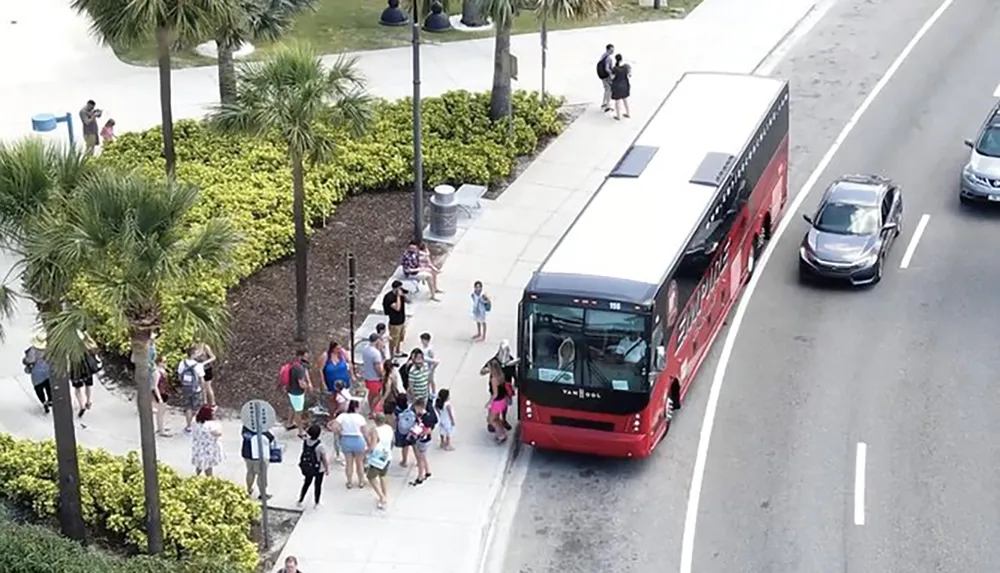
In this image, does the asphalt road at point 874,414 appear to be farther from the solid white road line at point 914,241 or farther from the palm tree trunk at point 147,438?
the palm tree trunk at point 147,438

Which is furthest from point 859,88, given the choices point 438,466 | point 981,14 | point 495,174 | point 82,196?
point 82,196

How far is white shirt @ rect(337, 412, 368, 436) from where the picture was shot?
25062 mm

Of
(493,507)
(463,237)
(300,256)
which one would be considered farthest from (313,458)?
(463,237)

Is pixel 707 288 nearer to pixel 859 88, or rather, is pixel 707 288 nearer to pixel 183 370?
pixel 183 370

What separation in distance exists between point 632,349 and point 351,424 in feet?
13.9

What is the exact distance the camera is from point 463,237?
3434 centimetres

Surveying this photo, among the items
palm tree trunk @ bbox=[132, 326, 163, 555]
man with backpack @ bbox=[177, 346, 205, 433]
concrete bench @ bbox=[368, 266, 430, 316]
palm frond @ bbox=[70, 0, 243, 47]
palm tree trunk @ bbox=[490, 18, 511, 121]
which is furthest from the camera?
palm tree trunk @ bbox=[490, 18, 511, 121]

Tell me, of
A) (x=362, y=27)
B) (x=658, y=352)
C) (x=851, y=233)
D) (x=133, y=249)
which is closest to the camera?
(x=133, y=249)

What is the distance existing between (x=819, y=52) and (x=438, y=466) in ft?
76.3

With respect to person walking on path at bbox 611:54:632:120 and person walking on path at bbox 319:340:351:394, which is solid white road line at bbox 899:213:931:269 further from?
person walking on path at bbox 319:340:351:394

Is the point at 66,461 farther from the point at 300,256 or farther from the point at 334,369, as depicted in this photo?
the point at 300,256

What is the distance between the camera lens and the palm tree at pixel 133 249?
66.8 ft

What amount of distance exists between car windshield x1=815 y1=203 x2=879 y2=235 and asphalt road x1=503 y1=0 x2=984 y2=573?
3.67 feet

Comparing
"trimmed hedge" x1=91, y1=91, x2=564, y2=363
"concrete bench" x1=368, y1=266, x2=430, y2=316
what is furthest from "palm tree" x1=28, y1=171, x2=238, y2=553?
"concrete bench" x1=368, y1=266, x2=430, y2=316
